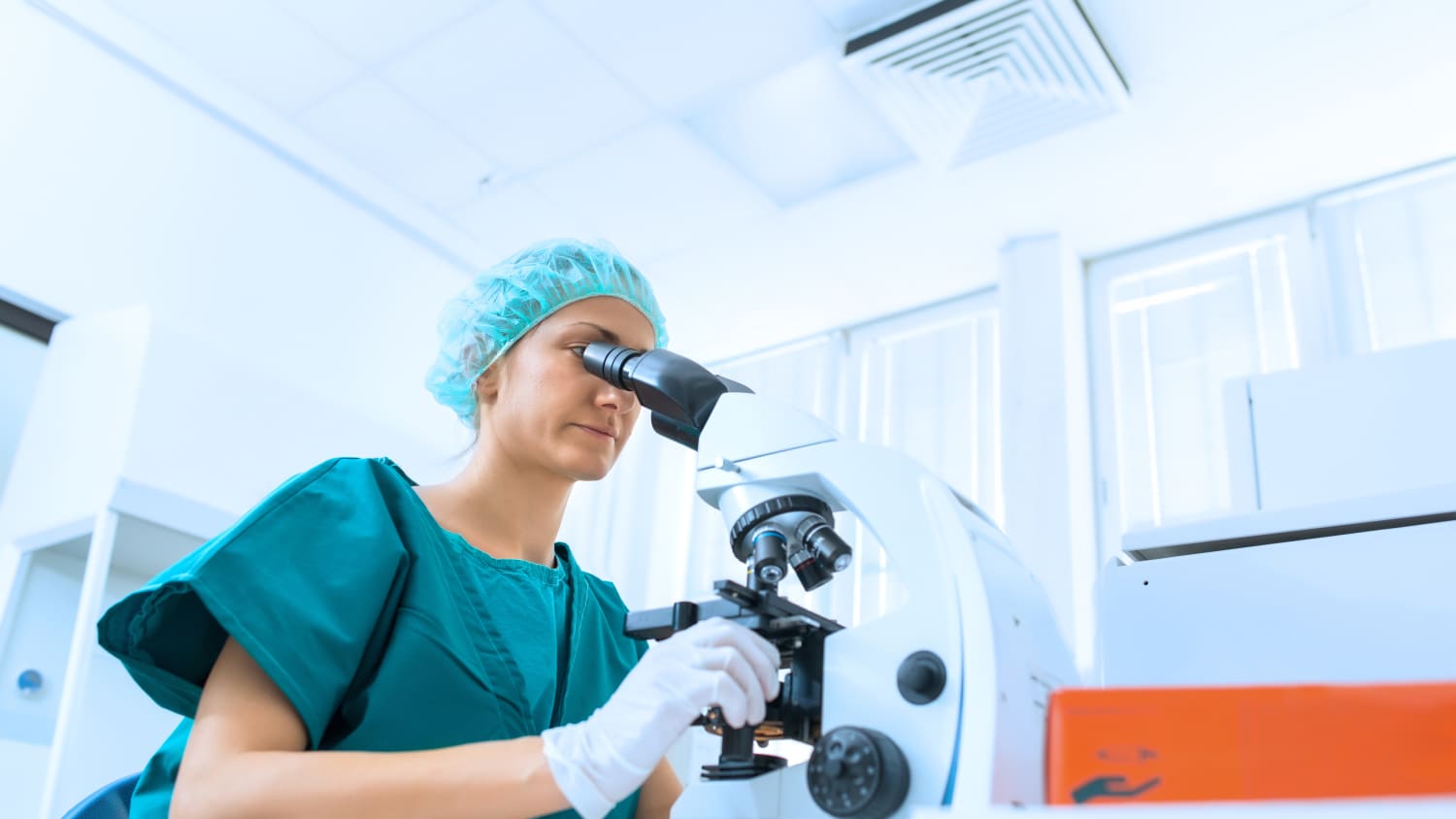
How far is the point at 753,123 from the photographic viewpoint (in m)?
3.52

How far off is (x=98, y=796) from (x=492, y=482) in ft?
1.72

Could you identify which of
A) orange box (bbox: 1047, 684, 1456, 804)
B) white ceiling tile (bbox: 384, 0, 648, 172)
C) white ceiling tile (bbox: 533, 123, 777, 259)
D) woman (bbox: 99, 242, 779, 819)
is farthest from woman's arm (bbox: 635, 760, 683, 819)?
white ceiling tile (bbox: 533, 123, 777, 259)

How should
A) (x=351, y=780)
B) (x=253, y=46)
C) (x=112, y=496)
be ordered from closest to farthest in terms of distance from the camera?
(x=351, y=780)
(x=112, y=496)
(x=253, y=46)

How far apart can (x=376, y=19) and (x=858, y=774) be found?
9.52ft

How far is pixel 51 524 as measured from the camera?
2.66 m

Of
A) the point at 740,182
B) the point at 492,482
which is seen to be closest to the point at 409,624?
the point at 492,482

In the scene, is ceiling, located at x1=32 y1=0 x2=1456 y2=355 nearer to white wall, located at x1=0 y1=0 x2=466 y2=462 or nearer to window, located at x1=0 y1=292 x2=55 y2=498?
white wall, located at x1=0 y1=0 x2=466 y2=462

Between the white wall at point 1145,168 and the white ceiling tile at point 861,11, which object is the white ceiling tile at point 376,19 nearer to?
the white ceiling tile at point 861,11

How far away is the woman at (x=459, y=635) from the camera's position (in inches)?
35.0

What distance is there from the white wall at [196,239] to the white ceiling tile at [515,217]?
354 millimetres

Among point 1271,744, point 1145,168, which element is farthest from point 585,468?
point 1145,168

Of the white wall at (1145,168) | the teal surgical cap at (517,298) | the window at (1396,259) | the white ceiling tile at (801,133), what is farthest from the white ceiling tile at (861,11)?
the teal surgical cap at (517,298)

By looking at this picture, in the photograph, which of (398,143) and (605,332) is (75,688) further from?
(398,143)

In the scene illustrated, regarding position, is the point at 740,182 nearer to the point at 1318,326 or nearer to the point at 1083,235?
the point at 1083,235
